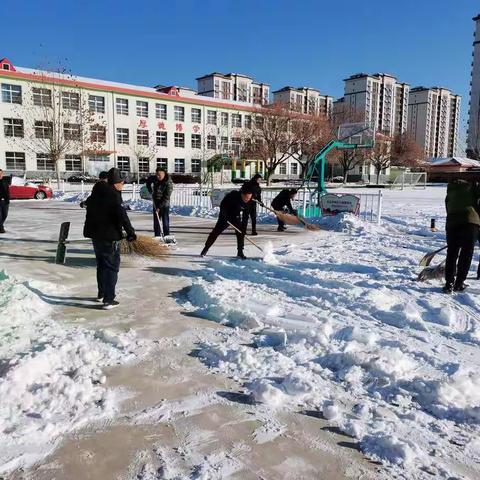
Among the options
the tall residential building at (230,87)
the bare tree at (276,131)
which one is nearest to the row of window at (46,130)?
the bare tree at (276,131)

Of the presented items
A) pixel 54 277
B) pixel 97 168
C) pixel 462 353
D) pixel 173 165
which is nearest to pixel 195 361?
pixel 462 353

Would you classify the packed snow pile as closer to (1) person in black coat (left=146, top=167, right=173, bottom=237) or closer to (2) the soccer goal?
(1) person in black coat (left=146, top=167, right=173, bottom=237)

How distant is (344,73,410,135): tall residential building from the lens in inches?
4018

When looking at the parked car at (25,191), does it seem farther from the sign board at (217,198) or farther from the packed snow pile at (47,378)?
the packed snow pile at (47,378)

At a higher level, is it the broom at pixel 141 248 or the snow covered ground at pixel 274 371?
the broom at pixel 141 248

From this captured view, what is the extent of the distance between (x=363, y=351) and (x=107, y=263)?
3000 millimetres

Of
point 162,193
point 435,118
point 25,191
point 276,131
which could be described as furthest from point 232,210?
point 435,118

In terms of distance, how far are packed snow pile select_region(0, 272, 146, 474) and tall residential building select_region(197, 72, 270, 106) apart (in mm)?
96315

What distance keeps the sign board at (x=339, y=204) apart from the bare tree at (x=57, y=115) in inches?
1175

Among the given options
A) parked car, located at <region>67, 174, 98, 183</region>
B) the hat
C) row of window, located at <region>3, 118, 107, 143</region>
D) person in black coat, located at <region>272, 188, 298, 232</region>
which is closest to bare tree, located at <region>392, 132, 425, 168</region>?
row of window, located at <region>3, 118, 107, 143</region>

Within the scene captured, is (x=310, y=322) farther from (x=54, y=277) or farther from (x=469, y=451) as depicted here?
(x=54, y=277)

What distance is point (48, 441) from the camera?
2.74 meters

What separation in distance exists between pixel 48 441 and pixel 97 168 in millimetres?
47498

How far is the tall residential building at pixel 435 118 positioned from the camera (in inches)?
4417
